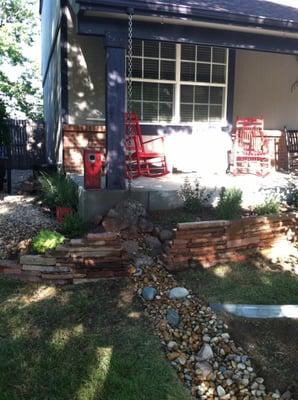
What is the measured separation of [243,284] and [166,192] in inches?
65.0

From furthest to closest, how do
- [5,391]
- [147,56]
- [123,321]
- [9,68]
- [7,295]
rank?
[9,68] < [147,56] < [7,295] < [123,321] < [5,391]

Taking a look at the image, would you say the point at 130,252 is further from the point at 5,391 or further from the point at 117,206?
the point at 5,391

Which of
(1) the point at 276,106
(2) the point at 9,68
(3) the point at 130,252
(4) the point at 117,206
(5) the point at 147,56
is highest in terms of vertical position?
(2) the point at 9,68

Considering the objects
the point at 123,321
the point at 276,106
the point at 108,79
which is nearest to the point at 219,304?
the point at 123,321

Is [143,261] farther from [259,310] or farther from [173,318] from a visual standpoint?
[259,310]

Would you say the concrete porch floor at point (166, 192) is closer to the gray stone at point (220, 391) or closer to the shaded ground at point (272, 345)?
the shaded ground at point (272, 345)

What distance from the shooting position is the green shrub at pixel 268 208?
5.42 m

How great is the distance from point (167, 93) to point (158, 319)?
5.08 metres

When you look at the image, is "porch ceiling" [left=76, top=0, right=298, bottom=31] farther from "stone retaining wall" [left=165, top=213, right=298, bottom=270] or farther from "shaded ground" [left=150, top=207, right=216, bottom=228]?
"stone retaining wall" [left=165, top=213, right=298, bottom=270]

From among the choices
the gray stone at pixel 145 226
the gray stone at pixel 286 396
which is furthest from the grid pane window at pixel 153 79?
the gray stone at pixel 286 396

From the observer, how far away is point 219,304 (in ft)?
13.0

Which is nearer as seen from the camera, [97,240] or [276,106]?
[97,240]

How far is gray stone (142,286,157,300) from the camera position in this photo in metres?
4.03

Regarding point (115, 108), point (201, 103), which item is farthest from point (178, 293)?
point (201, 103)
